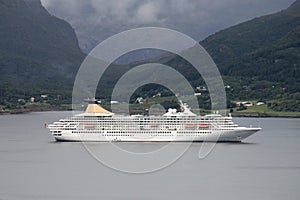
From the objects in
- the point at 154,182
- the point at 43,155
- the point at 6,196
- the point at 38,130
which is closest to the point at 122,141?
the point at 43,155

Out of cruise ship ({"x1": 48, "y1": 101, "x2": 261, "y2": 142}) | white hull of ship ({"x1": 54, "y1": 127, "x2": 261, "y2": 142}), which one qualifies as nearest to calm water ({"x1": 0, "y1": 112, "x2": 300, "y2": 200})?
white hull of ship ({"x1": 54, "y1": 127, "x2": 261, "y2": 142})

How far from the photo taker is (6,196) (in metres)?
52.8

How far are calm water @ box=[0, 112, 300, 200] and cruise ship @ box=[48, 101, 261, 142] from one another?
5923 millimetres

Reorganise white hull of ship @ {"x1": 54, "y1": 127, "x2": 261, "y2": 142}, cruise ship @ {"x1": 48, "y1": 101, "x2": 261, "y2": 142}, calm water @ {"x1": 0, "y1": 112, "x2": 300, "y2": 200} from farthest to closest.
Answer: cruise ship @ {"x1": 48, "y1": 101, "x2": 261, "y2": 142} → white hull of ship @ {"x1": 54, "y1": 127, "x2": 261, "y2": 142} → calm water @ {"x1": 0, "y1": 112, "x2": 300, "y2": 200}

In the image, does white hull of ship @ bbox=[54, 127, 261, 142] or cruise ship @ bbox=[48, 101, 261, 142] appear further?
cruise ship @ bbox=[48, 101, 261, 142]

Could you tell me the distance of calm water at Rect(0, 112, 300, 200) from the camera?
2140 inches

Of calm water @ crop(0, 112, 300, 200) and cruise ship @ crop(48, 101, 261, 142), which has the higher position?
cruise ship @ crop(48, 101, 261, 142)

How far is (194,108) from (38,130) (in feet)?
250

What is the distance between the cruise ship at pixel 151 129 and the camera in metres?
96.6

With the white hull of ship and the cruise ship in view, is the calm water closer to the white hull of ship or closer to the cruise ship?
the white hull of ship

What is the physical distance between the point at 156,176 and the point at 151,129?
3494 centimetres

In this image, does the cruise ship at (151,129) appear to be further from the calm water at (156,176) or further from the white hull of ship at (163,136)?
the calm water at (156,176)

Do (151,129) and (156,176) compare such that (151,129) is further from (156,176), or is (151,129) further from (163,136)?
(156,176)

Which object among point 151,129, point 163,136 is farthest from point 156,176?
point 151,129
